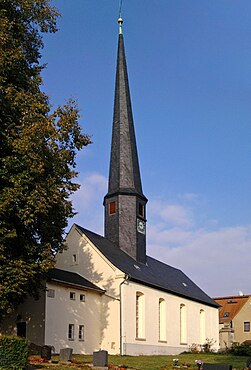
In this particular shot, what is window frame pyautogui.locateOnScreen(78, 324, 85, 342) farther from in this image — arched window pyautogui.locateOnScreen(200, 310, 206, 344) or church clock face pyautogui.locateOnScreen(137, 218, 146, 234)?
arched window pyautogui.locateOnScreen(200, 310, 206, 344)

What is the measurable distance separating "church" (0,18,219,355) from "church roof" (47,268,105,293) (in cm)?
5

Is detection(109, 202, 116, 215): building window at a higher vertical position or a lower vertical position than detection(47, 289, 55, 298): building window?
higher

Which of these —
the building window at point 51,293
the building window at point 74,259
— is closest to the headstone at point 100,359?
the building window at point 51,293

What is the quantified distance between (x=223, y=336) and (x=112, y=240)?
26948 millimetres

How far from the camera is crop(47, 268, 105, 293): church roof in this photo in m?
32.8

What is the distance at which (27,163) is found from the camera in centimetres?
2219

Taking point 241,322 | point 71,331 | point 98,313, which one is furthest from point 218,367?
point 241,322

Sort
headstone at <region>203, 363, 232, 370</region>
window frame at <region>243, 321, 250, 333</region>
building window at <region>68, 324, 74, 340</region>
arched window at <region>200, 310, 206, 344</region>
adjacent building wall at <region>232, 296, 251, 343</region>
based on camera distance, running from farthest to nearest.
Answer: window frame at <region>243, 321, 250, 333</region> → adjacent building wall at <region>232, 296, 251, 343</region> → arched window at <region>200, 310, 206, 344</region> → building window at <region>68, 324, 74, 340</region> → headstone at <region>203, 363, 232, 370</region>

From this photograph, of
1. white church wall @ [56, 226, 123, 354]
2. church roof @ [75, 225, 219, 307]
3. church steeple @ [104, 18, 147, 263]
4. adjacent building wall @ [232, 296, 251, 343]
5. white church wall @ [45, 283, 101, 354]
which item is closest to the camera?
white church wall @ [45, 283, 101, 354]

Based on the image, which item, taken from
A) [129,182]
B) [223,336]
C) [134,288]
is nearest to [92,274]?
[134,288]

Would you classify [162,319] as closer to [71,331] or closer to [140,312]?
[140,312]

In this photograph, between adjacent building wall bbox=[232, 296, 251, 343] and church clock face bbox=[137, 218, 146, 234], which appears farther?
adjacent building wall bbox=[232, 296, 251, 343]

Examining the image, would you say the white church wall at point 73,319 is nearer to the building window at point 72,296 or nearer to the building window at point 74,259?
the building window at point 72,296

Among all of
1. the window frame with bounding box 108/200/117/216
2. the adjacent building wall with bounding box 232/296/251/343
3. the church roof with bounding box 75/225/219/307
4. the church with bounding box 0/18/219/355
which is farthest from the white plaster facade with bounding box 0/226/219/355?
the adjacent building wall with bounding box 232/296/251/343
